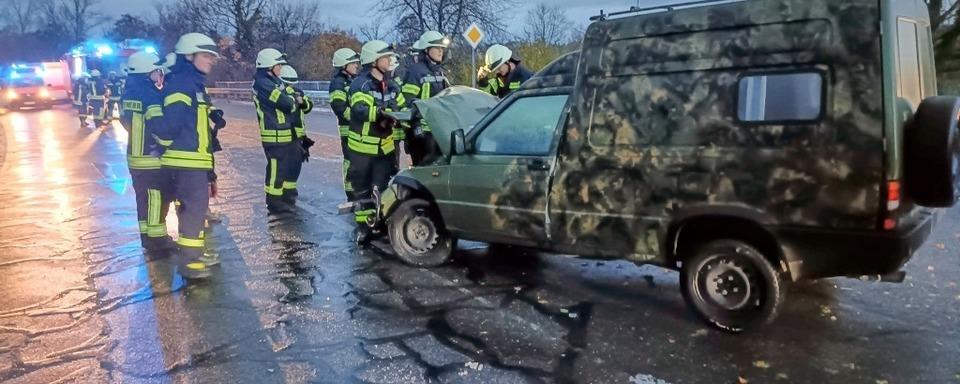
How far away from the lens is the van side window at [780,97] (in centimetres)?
398

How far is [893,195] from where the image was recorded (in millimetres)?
3791

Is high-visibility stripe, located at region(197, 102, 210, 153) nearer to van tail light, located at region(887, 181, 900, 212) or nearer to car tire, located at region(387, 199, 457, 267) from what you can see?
car tire, located at region(387, 199, 457, 267)

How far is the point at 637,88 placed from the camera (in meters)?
4.65

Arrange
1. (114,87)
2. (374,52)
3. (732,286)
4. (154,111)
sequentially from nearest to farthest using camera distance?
1. (732,286)
2. (154,111)
3. (374,52)
4. (114,87)

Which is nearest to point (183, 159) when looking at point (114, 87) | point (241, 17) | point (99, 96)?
point (114, 87)

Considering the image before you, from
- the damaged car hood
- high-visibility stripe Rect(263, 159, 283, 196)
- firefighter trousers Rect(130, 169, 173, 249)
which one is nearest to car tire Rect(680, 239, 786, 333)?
the damaged car hood

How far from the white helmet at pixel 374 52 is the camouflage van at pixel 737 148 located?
2.55 meters

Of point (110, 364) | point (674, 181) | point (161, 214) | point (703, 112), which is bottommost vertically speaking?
point (110, 364)

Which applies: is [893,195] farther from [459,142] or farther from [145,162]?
[145,162]

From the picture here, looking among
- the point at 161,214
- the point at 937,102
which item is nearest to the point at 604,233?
the point at 937,102

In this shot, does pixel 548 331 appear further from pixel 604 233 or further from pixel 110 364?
pixel 110 364

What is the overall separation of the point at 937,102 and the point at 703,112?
1.20m

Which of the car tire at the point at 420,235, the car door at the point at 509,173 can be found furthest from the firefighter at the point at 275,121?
the car door at the point at 509,173

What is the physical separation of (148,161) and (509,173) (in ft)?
11.1
